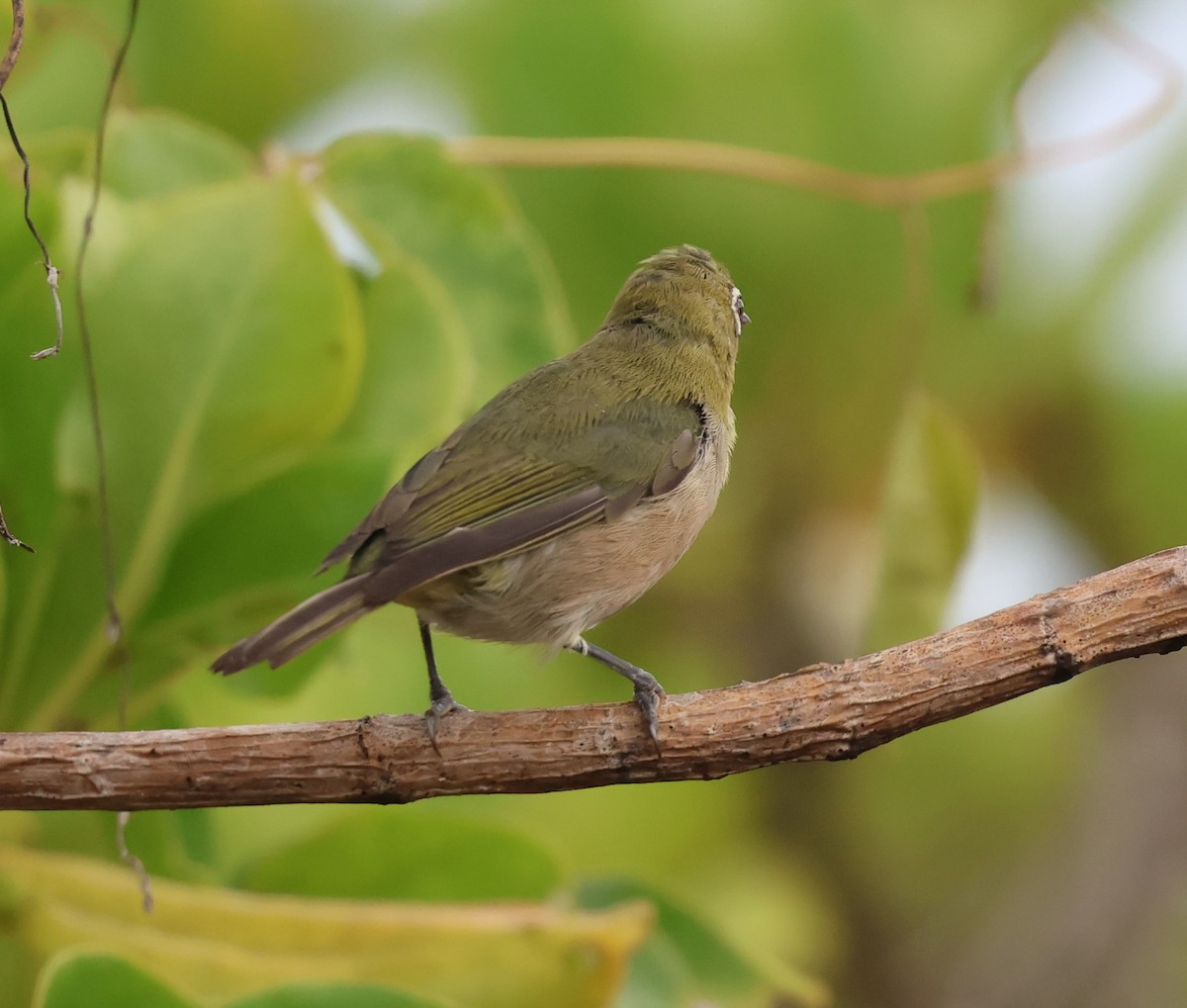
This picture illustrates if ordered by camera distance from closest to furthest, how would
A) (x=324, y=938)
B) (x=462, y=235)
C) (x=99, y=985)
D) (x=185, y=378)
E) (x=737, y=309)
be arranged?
(x=99, y=985) → (x=324, y=938) → (x=185, y=378) → (x=462, y=235) → (x=737, y=309)

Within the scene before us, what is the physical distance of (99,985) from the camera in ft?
3.03

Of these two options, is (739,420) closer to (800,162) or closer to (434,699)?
(800,162)

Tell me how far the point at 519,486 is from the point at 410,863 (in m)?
0.36

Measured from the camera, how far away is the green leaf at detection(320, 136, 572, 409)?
1.41 m

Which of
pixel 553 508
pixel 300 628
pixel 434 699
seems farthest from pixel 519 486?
pixel 300 628

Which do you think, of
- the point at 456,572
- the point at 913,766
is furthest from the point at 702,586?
the point at 456,572

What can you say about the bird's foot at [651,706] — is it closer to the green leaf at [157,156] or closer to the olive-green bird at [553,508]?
the olive-green bird at [553,508]

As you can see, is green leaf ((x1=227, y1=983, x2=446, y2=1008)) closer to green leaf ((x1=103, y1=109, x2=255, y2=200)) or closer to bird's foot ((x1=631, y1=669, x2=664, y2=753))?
bird's foot ((x1=631, y1=669, x2=664, y2=753))

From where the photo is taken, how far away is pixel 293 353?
1147mm

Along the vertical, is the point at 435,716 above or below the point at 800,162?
below

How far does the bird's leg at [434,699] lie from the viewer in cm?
104

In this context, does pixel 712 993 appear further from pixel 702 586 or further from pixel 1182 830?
pixel 1182 830

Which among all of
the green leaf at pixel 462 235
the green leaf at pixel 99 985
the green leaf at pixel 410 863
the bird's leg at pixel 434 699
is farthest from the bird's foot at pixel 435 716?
the green leaf at pixel 462 235

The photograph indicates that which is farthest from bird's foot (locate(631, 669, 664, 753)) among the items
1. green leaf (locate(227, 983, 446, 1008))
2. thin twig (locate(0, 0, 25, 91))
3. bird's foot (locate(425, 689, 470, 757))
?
thin twig (locate(0, 0, 25, 91))
